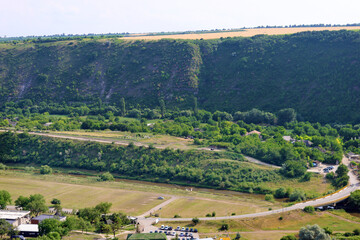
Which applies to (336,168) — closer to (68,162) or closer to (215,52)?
(68,162)

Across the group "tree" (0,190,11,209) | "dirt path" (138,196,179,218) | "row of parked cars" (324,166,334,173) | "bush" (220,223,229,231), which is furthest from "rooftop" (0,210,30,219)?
"row of parked cars" (324,166,334,173)

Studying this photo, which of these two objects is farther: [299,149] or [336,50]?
[336,50]

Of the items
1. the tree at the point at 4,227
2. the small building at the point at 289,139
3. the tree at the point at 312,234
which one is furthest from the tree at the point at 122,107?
the tree at the point at 312,234

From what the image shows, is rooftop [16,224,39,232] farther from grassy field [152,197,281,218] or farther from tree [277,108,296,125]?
tree [277,108,296,125]

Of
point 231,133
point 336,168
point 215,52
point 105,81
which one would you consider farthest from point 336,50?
point 105,81

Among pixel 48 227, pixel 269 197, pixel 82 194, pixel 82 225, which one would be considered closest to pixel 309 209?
pixel 269 197

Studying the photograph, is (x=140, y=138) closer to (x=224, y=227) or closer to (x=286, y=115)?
(x=286, y=115)
